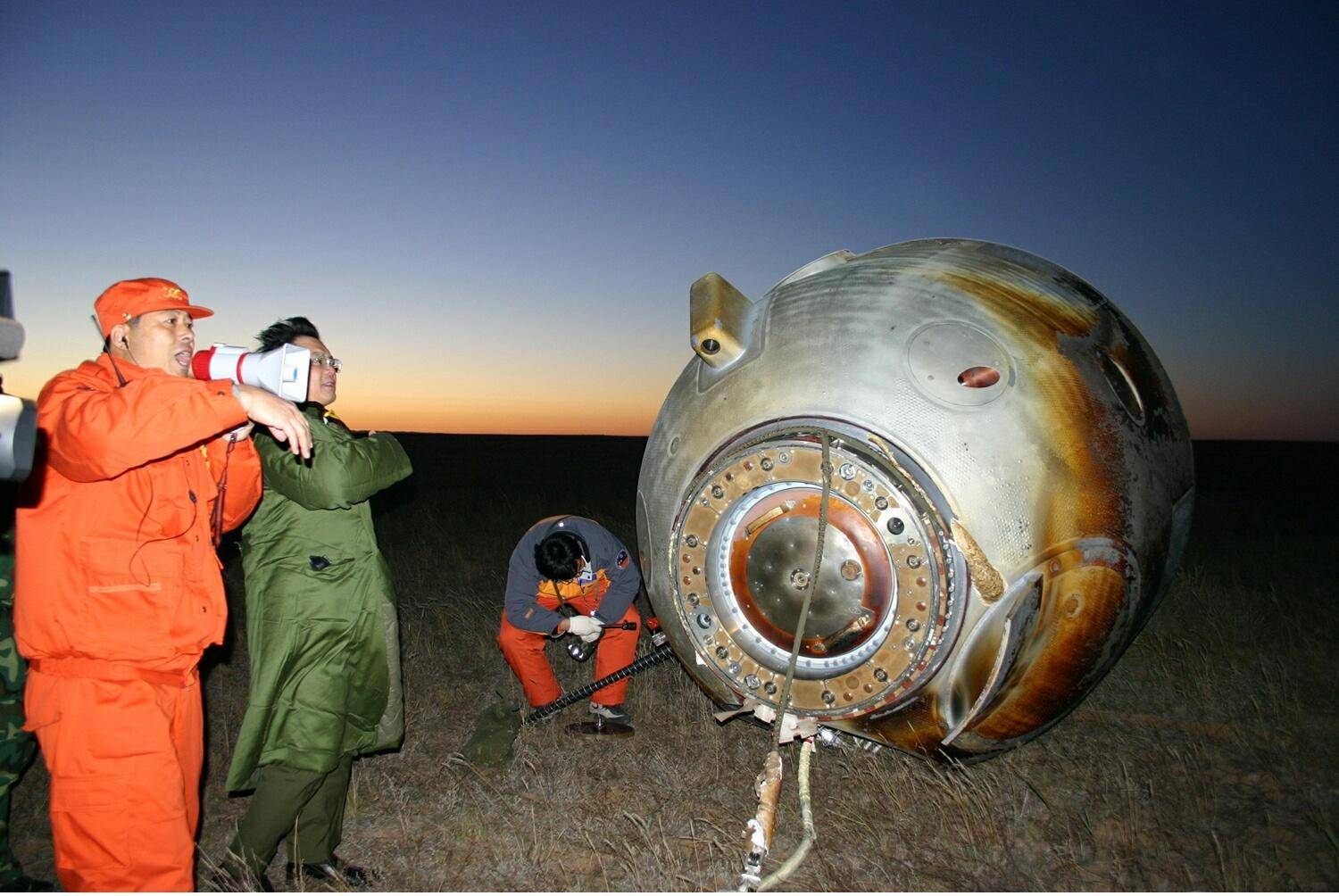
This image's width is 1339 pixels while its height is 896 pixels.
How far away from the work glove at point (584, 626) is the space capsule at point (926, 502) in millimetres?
2094

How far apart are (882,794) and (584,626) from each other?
6.23ft

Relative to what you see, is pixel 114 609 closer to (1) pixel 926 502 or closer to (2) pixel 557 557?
(1) pixel 926 502

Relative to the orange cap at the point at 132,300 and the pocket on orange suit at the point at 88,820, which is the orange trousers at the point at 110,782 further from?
the orange cap at the point at 132,300

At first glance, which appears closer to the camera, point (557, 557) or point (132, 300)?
point (132, 300)

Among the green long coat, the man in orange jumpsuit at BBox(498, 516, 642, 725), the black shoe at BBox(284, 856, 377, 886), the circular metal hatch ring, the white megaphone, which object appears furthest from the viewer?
the man in orange jumpsuit at BBox(498, 516, 642, 725)

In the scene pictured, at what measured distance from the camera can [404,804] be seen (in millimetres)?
3631

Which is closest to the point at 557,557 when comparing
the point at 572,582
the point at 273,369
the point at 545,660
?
the point at 572,582

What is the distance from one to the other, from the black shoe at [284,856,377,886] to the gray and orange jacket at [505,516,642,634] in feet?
5.57

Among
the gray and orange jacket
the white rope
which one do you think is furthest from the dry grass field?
the white rope

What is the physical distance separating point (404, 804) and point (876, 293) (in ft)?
9.96

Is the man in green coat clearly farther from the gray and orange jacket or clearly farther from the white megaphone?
the gray and orange jacket

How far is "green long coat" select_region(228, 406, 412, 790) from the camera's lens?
9.09 ft

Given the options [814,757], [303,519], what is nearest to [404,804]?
[303,519]

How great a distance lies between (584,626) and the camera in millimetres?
4625
